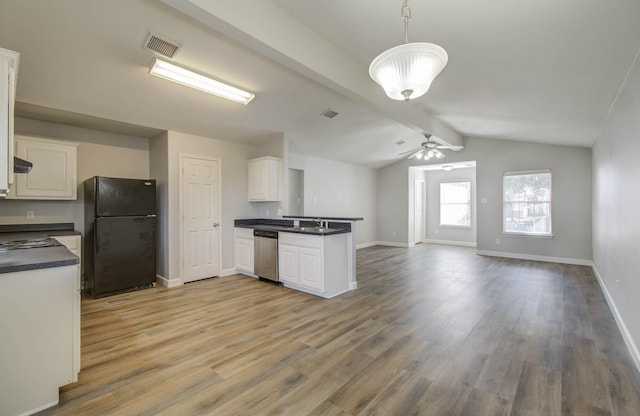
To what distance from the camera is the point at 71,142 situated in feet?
12.5

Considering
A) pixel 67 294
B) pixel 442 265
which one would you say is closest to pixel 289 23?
pixel 67 294

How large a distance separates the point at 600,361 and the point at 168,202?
209 inches

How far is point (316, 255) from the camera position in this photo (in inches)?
153

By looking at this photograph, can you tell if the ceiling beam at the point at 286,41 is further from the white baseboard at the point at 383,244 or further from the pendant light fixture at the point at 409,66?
the white baseboard at the point at 383,244

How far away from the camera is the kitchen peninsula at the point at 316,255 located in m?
3.86

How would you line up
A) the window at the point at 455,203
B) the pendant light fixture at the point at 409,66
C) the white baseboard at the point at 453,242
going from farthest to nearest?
1. the window at the point at 455,203
2. the white baseboard at the point at 453,242
3. the pendant light fixture at the point at 409,66

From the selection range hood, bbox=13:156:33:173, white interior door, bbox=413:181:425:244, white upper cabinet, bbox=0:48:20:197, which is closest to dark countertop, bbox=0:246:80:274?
white upper cabinet, bbox=0:48:20:197

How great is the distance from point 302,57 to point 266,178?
8.94 ft

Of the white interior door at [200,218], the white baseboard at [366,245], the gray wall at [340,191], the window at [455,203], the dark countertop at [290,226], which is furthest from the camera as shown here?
the window at [455,203]

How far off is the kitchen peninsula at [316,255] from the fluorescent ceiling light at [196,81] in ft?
6.46

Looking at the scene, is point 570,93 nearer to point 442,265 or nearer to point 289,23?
point 289,23

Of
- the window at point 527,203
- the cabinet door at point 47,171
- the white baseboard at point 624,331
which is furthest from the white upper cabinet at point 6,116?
the window at point 527,203

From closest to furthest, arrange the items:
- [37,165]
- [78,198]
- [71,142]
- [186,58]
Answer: [186,58], [37,165], [71,142], [78,198]

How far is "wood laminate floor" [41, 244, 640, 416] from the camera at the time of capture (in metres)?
1.80
